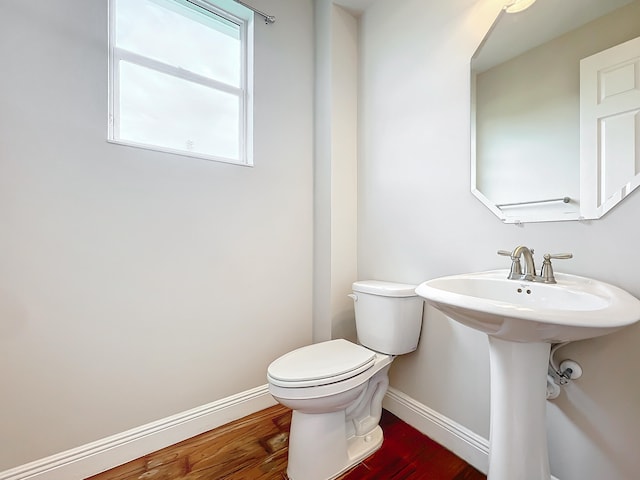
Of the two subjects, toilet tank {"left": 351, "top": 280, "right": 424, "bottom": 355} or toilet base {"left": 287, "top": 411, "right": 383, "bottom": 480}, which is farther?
toilet tank {"left": 351, "top": 280, "right": 424, "bottom": 355}

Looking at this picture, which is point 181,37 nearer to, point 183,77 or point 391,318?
point 183,77

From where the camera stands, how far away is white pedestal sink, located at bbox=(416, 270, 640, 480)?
740 millimetres

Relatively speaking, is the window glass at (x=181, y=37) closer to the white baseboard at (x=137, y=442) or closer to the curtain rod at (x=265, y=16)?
the curtain rod at (x=265, y=16)

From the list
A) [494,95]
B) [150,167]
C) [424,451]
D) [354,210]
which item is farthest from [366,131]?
[424,451]

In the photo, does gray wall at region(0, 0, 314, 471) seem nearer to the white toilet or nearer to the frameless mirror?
the white toilet

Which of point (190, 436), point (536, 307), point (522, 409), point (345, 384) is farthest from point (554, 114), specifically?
point (190, 436)

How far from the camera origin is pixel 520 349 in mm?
855

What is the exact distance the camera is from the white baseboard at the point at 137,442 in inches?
44.8

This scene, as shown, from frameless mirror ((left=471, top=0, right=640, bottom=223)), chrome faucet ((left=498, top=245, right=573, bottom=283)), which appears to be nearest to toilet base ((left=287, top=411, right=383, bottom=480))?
chrome faucet ((left=498, top=245, right=573, bottom=283))

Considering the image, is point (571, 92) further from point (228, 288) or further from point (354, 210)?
point (228, 288)

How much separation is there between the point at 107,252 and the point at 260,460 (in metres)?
1.16

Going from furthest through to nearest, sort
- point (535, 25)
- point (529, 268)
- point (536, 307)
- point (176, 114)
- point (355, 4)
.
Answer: point (355, 4)
point (176, 114)
point (535, 25)
point (529, 268)
point (536, 307)

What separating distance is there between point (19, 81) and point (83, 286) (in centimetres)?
83

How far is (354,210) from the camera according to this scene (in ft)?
6.18
